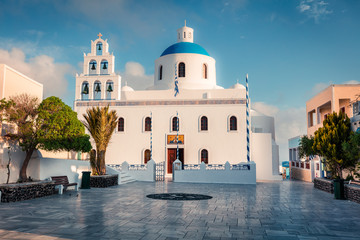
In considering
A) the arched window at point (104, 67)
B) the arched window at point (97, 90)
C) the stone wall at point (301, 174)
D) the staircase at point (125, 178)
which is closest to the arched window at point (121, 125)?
the arched window at point (97, 90)

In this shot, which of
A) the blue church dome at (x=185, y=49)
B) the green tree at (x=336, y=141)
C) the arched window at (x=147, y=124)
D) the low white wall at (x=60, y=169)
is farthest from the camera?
the blue church dome at (x=185, y=49)

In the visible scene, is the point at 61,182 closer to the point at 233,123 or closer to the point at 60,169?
the point at 60,169

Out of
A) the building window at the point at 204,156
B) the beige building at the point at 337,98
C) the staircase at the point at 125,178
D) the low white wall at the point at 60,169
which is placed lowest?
the staircase at the point at 125,178

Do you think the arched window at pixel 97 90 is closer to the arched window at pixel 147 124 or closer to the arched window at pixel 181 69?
the arched window at pixel 147 124

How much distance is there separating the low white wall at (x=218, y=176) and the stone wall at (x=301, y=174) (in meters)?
5.82

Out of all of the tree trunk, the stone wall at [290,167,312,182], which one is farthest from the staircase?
the stone wall at [290,167,312,182]

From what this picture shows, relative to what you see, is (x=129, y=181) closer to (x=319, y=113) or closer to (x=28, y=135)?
(x=28, y=135)

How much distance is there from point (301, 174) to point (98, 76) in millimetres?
16849

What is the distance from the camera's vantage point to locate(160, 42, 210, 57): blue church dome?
26719mm

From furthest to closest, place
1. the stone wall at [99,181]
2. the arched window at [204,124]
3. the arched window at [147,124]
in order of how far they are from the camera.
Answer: the arched window at [147,124], the arched window at [204,124], the stone wall at [99,181]

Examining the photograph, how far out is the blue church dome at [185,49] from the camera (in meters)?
26.7

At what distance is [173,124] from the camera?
76.0 feet

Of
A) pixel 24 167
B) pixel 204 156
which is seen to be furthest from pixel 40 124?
pixel 204 156

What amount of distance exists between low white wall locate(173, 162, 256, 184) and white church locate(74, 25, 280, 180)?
346 centimetres
